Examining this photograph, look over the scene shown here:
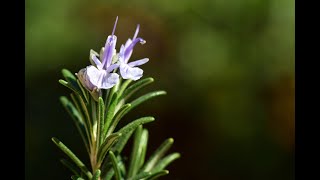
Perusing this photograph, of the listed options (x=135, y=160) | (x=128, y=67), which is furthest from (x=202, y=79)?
(x=128, y=67)

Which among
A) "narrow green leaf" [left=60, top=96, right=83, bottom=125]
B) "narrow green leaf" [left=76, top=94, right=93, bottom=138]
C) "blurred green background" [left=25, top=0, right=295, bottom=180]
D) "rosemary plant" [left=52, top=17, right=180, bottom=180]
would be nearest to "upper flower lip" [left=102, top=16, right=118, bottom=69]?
"rosemary plant" [left=52, top=17, right=180, bottom=180]

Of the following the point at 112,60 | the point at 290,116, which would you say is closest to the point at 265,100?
the point at 290,116

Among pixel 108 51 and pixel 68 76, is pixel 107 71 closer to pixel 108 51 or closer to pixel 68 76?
pixel 108 51

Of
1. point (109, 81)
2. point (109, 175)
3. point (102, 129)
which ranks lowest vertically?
point (109, 175)

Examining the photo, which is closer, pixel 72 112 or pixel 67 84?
pixel 67 84

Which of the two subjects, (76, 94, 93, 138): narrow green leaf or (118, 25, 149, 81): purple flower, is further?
(76, 94, 93, 138): narrow green leaf

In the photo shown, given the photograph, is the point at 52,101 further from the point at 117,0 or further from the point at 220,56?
the point at 220,56

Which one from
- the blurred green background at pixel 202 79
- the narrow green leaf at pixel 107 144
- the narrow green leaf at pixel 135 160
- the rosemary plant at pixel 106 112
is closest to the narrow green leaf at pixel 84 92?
the rosemary plant at pixel 106 112

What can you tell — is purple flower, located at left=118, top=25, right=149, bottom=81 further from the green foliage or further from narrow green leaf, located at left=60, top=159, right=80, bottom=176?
narrow green leaf, located at left=60, top=159, right=80, bottom=176
